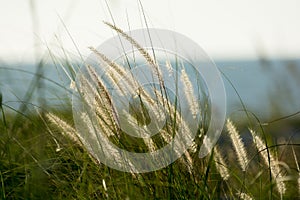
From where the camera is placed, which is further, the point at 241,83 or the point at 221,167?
the point at 241,83

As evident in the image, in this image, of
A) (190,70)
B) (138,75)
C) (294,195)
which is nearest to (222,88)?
(190,70)

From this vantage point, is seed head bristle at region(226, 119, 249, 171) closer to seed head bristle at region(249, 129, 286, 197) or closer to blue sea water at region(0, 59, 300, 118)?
seed head bristle at region(249, 129, 286, 197)

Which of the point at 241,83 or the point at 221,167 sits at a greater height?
the point at 241,83

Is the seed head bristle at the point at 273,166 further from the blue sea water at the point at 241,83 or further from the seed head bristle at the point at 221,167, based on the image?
the blue sea water at the point at 241,83

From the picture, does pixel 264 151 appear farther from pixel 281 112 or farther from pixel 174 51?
pixel 174 51

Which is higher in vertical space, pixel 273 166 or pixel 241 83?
pixel 241 83

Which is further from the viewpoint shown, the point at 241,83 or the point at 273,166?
the point at 241,83

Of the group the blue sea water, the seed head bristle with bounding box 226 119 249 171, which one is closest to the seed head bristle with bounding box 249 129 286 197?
the seed head bristle with bounding box 226 119 249 171

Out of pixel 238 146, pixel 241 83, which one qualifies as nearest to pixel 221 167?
pixel 238 146

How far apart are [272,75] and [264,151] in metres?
0.32

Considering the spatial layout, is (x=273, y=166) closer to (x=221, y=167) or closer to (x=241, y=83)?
(x=221, y=167)

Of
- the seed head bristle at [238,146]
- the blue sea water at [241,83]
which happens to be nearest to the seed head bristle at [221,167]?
the seed head bristle at [238,146]

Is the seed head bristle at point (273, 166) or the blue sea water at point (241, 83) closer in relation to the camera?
the seed head bristle at point (273, 166)

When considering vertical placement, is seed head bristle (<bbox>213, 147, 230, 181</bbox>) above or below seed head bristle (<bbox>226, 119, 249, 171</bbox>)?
below
